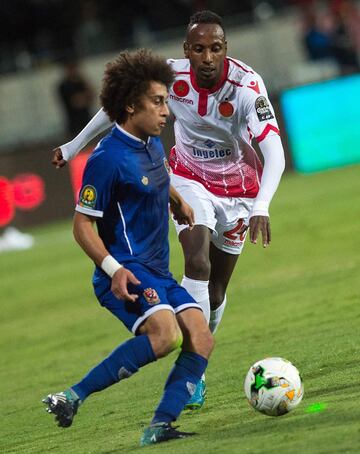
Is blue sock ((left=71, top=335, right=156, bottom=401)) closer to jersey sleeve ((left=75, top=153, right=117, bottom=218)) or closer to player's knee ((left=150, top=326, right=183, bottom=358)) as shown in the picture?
player's knee ((left=150, top=326, right=183, bottom=358))

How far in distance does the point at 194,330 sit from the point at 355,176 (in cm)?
1573

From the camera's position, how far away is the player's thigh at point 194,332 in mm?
6719

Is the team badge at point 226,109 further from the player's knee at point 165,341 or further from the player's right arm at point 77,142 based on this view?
the player's knee at point 165,341

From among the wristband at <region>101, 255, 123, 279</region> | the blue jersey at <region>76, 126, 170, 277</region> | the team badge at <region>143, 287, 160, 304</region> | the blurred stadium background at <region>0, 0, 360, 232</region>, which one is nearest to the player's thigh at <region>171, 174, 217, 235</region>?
the blue jersey at <region>76, 126, 170, 277</region>

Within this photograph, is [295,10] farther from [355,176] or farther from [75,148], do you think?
[75,148]

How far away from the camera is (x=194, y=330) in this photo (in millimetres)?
6730

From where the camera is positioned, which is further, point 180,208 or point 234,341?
point 234,341

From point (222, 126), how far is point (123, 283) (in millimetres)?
2428

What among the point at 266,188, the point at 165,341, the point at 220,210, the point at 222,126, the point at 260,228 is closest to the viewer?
the point at 165,341

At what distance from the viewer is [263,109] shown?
8086 millimetres

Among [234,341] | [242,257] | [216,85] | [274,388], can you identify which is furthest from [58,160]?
[242,257]

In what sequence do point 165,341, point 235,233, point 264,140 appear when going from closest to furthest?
point 165,341 < point 264,140 < point 235,233

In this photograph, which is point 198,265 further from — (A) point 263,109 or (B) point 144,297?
(B) point 144,297

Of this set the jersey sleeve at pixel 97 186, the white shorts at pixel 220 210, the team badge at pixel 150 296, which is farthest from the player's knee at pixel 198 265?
the jersey sleeve at pixel 97 186
